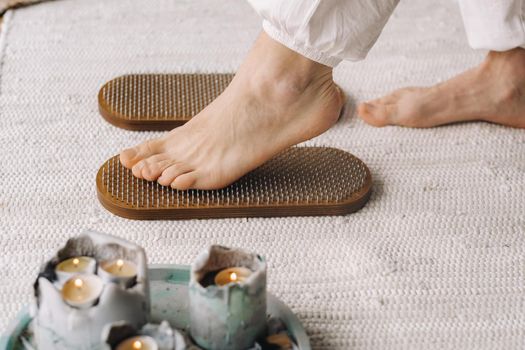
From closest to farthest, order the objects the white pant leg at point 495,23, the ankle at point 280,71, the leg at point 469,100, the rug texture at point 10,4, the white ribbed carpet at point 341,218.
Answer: the white ribbed carpet at point 341,218, the ankle at point 280,71, the white pant leg at point 495,23, the leg at point 469,100, the rug texture at point 10,4

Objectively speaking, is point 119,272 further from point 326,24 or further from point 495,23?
point 495,23

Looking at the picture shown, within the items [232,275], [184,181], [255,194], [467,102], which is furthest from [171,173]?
[467,102]

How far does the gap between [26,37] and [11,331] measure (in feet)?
3.25

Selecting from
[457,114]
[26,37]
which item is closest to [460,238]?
[457,114]

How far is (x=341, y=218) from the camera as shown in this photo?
47.3 inches

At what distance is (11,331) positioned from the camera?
86cm

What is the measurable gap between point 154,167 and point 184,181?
6 cm

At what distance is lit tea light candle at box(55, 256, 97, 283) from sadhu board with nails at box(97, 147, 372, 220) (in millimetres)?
327

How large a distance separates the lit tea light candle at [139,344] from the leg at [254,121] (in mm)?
425

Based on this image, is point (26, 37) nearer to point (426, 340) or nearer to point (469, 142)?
point (469, 142)

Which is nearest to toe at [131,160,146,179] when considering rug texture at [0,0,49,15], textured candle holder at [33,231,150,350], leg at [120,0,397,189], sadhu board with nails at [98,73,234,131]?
leg at [120,0,397,189]

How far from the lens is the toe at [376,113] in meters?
1.43

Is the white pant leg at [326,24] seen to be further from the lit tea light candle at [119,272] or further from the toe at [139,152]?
the lit tea light candle at [119,272]

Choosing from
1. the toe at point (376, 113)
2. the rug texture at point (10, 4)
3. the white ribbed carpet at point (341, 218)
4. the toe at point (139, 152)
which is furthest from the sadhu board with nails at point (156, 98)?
the rug texture at point (10, 4)
